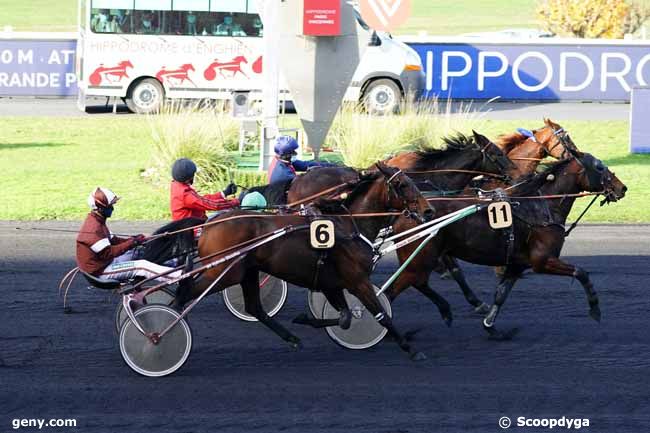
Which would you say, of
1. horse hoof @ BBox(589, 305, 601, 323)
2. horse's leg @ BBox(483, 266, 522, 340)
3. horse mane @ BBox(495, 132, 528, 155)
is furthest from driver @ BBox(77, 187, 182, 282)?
horse mane @ BBox(495, 132, 528, 155)

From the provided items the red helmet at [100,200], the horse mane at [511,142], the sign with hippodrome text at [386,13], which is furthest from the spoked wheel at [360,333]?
the sign with hippodrome text at [386,13]

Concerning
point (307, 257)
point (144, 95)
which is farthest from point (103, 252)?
point (144, 95)

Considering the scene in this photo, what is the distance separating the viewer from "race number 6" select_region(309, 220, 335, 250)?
8.02 metres

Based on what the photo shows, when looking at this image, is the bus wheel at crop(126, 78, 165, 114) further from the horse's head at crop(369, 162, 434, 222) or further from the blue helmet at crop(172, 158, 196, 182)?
the horse's head at crop(369, 162, 434, 222)

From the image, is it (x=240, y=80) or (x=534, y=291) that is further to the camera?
(x=240, y=80)

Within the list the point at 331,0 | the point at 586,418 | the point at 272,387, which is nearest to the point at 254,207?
the point at 272,387

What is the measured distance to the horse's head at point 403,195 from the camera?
326 inches

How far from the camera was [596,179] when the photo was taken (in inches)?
384

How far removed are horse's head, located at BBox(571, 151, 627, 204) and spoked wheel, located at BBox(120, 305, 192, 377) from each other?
3.96 meters

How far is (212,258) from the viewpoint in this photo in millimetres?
8023

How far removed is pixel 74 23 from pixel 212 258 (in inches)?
1920

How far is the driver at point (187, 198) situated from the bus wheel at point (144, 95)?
1676cm

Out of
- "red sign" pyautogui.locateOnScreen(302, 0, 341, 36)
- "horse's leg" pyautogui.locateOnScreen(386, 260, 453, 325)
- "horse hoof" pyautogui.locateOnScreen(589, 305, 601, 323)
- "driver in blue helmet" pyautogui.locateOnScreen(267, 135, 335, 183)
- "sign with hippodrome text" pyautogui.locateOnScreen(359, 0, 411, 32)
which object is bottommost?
"horse hoof" pyautogui.locateOnScreen(589, 305, 601, 323)

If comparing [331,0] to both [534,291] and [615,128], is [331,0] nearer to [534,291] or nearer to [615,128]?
[534,291]
